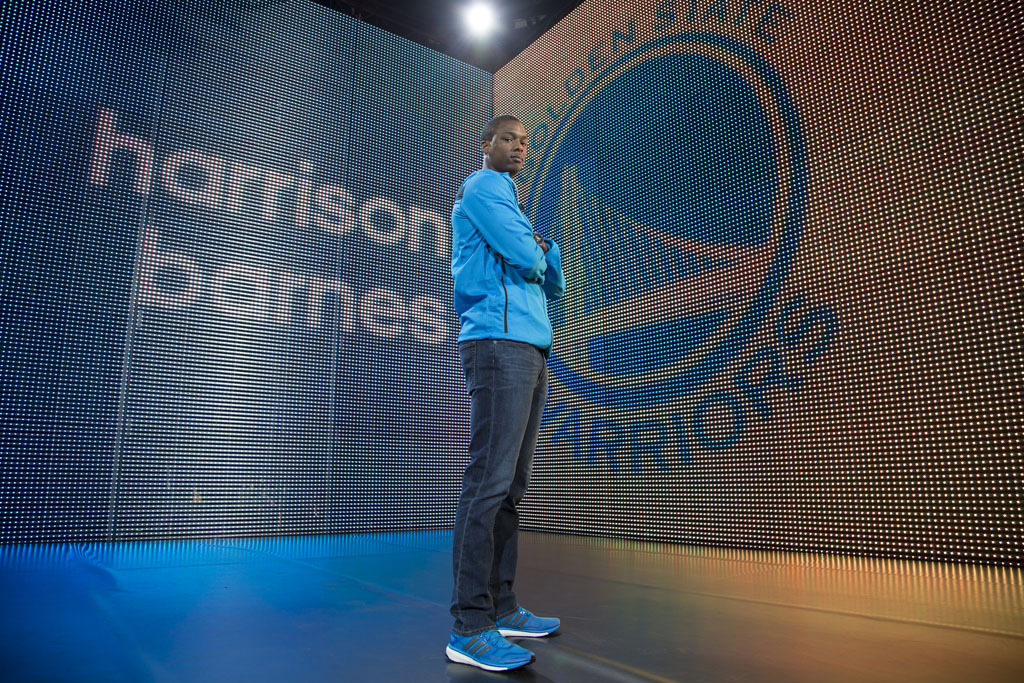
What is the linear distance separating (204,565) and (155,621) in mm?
1439

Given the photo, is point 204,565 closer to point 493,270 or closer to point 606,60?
point 493,270

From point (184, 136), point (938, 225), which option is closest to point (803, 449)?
point (938, 225)

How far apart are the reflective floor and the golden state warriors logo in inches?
69.6

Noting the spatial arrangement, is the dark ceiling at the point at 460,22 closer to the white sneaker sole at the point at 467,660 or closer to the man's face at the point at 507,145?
the man's face at the point at 507,145

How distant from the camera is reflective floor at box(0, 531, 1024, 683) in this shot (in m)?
1.63

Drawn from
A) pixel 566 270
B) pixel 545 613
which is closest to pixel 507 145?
pixel 545 613

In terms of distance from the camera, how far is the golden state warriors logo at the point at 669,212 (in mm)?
4566

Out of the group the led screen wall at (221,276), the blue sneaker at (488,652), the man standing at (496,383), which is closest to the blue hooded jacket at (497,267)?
the man standing at (496,383)

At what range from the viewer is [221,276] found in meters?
5.43

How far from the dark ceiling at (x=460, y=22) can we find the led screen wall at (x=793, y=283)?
98 centimetres

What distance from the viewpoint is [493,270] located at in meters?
1.86

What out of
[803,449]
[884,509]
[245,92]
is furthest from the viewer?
[245,92]

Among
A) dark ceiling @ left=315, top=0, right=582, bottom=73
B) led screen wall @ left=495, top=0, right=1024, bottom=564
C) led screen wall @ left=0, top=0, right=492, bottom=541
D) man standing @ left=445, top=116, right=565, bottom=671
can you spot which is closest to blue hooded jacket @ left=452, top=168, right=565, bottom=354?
man standing @ left=445, top=116, right=565, bottom=671

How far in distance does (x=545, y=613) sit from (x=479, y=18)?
6.30 meters
